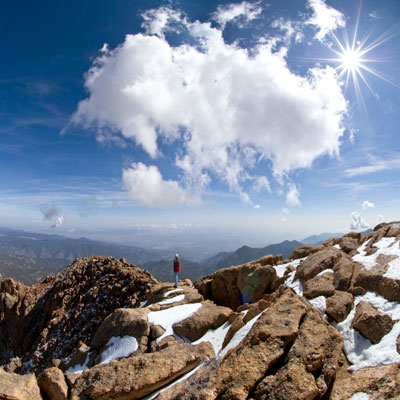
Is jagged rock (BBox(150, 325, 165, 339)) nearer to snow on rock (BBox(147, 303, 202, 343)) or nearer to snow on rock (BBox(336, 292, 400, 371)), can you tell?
snow on rock (BBox(147, 303, 202, 343))

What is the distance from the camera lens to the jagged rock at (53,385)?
38.2 feet

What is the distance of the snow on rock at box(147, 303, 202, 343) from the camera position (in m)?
20.6

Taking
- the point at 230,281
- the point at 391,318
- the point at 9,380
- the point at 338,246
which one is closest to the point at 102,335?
the point at 9,380

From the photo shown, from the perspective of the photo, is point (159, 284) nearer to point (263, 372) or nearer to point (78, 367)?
point (78, 367)

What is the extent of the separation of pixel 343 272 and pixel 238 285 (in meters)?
15.0

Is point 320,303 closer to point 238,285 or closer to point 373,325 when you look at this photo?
point 373,325

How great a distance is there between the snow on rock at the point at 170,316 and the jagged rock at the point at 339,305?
12.4 m

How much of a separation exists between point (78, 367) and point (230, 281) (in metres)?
20.3

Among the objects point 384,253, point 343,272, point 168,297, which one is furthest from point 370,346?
point 168,297

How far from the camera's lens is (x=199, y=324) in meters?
20.2

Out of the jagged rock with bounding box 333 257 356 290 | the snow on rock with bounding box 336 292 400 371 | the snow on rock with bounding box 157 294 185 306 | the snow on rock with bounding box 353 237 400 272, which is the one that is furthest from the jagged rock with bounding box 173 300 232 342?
the snow on rock with bounding box 353 237 400 272

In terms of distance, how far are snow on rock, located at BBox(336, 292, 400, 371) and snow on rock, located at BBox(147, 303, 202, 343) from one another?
13302 mm

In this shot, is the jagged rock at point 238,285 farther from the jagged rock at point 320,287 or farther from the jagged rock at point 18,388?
the jagged rock at point 18,388

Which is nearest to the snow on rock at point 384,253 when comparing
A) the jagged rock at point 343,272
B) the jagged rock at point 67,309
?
the jagged rock at point 343,272
